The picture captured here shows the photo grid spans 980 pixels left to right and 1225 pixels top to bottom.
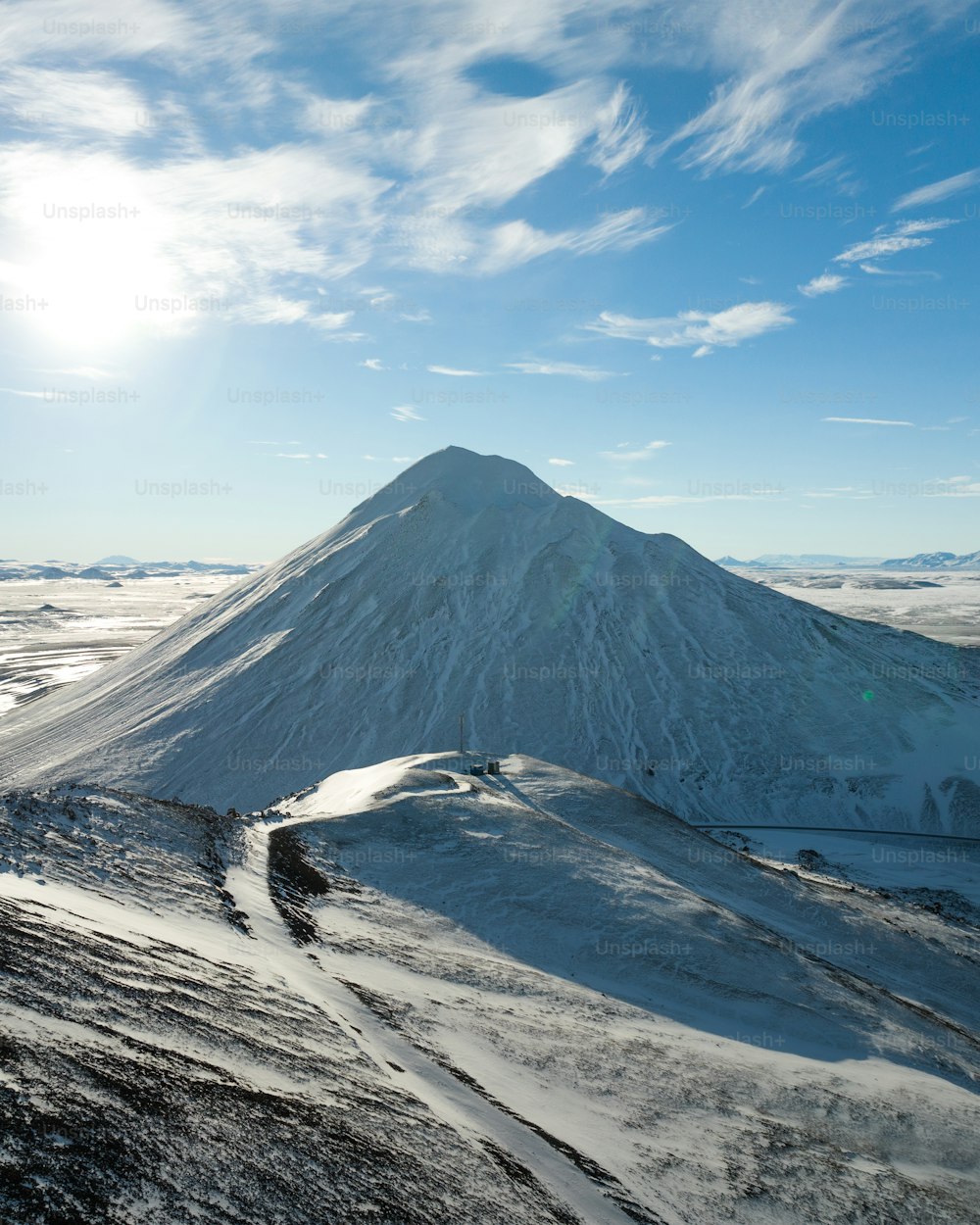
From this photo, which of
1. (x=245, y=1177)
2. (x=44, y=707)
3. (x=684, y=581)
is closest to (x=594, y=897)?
(x=245, y=1177)

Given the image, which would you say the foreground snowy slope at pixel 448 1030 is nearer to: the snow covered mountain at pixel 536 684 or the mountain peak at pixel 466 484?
the snow covered mountain at pixel 536 684

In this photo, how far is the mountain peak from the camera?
276 ft

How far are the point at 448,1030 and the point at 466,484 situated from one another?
244ft

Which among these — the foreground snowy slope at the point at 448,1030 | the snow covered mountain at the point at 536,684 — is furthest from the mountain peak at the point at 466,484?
the foreground snowy slope at the point at 448,1030

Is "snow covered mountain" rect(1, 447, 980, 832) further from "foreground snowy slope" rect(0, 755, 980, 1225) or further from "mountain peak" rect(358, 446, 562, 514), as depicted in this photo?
"foreground snowy slope" rect(0, 755, 980, 1225)

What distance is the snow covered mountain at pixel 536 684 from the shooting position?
5334 cm

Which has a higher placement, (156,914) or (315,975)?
(156,914)

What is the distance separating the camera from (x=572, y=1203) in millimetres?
10305

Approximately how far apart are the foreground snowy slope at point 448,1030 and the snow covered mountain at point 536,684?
24.1 meters

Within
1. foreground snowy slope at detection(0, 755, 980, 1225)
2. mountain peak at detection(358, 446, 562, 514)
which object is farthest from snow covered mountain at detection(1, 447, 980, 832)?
foreground snowy slope at detection(0, 755, 980, 1225)

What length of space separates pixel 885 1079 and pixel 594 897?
30.5 ft

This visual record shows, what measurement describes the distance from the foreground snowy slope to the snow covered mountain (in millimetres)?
24054

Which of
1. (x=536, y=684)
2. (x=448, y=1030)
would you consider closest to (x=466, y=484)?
(x=536, y=684)

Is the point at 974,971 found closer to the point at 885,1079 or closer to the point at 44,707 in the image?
the point at 885,1079
